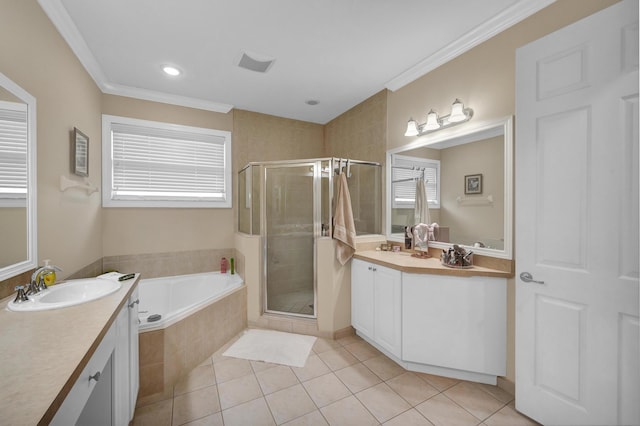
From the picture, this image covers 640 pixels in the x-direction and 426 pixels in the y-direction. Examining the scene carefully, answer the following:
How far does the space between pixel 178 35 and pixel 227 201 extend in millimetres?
1793

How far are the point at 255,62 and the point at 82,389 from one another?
2.44 m

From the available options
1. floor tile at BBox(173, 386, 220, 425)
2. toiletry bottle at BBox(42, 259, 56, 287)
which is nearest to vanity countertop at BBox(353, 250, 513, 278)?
floor tile at BBox(173, 386, 220, 425)

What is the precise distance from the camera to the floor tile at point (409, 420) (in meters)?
1.58

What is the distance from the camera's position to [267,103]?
126 inches

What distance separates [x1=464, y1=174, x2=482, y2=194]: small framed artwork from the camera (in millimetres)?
2037

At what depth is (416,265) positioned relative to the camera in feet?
6.75

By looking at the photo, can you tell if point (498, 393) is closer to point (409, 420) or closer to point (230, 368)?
point (409, 420)

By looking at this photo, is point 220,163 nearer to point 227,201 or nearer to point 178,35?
point 227,201

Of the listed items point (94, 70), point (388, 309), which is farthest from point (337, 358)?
point (94, 70)

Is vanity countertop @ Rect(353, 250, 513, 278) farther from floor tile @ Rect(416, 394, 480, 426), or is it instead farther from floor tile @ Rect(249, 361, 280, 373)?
floor tile @ Rect(249, 361, 280, 373)

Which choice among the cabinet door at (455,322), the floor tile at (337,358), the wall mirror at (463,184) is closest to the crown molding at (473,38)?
the wall mirror at (463,184)

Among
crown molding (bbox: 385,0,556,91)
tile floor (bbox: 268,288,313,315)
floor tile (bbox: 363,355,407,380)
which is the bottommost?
floor tile (bbox: 363,355,407,380)

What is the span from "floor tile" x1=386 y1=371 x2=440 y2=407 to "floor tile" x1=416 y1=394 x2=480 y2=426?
0.15 feet

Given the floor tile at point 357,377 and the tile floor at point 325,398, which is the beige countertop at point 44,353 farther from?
the floor tile at point 357,377
